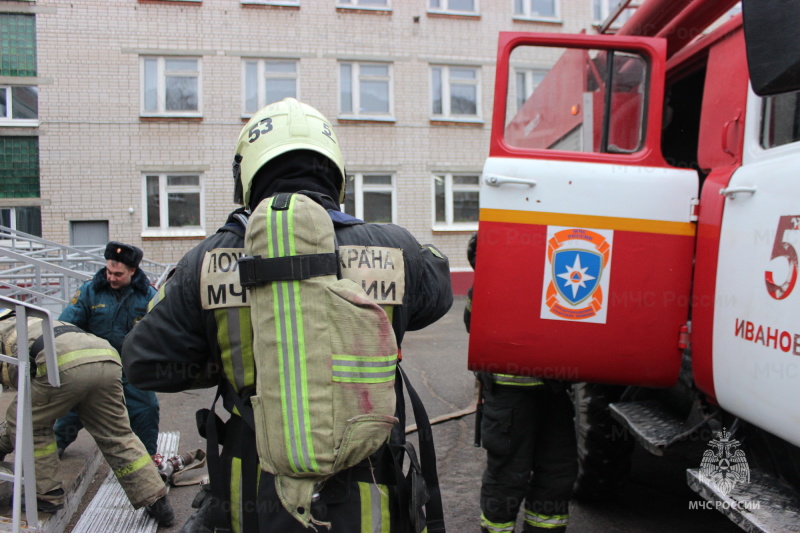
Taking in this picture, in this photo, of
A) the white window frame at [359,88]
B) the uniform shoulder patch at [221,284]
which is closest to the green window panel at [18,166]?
the white window frame at [359,88]

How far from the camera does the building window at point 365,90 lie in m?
15.2

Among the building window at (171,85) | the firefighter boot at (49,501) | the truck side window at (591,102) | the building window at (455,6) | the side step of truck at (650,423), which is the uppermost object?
the building window at (455,6)

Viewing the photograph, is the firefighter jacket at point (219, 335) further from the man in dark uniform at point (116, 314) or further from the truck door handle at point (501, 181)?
the man in dark uniform at point (116, 314)

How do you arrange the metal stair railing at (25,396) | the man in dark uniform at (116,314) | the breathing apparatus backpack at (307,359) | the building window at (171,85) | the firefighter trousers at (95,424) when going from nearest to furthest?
the breathing apparatus backpack at (307,359)
the metal stair railing at (25,396)
the firefighter trousers at (95,424)
the man in dark uniform at (116,314)
the building window at (171,85)

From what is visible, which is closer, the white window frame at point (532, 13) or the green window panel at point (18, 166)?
the green window panel at point (18, 166)

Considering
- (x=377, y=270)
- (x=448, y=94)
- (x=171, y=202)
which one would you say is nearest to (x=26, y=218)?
(x=171, y=202)

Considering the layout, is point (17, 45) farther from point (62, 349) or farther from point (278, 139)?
point (278, 139)

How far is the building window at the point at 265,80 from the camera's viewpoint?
14.8 metres

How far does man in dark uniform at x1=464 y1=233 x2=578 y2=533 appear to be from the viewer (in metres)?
2.87

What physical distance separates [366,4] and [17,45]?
841cm

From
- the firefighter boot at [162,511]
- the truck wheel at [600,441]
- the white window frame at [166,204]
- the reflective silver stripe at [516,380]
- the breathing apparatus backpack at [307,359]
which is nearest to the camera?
the breathing apparatus backpack at [307,359]

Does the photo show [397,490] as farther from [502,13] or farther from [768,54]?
[502,13]

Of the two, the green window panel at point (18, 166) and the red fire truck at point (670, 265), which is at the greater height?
the green window panel at point (18, 166)

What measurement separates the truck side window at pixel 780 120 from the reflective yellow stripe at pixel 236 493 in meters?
2.06
